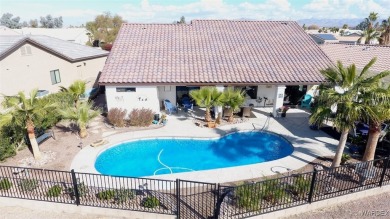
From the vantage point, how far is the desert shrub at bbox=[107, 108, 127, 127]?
19.1 meters

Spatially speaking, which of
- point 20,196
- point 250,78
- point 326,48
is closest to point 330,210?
point 250,78

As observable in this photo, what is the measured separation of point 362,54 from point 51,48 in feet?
97.4

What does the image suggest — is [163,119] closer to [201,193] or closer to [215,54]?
[215,54]

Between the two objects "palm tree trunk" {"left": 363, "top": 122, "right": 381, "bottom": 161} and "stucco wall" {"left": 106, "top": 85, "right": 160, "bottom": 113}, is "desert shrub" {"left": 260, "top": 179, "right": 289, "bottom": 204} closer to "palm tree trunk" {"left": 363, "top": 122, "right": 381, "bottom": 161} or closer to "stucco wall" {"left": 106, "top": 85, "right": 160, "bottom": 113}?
"palm tree trunk" {"left": 363, "top": 122, "right": 381, "bottom": 161}

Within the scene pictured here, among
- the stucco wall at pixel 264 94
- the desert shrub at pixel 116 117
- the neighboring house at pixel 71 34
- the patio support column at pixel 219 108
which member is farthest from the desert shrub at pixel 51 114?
the neighboring house at pixel 71 34

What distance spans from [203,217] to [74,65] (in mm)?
24113

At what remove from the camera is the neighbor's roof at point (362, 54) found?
22.2 metres

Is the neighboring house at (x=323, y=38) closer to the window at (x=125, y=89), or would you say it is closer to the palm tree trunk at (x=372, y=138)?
the palm tree trunk at (x=372, y=138)

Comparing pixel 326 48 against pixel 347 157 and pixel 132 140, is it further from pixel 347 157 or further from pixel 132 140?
pixel 132 140

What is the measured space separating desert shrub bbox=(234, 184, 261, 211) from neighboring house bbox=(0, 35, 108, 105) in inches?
862

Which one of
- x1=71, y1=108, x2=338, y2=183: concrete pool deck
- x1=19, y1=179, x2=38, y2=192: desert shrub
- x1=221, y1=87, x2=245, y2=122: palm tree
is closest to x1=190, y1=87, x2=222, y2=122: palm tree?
x1=221, y1=87, x2=245, y2=122: palm tree

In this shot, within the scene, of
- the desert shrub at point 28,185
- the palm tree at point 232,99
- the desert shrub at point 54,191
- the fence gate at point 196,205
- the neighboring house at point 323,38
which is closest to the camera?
the fence gate at point 196,205

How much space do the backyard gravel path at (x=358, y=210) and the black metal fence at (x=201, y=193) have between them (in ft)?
1.60

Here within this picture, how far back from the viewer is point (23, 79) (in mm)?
24156
